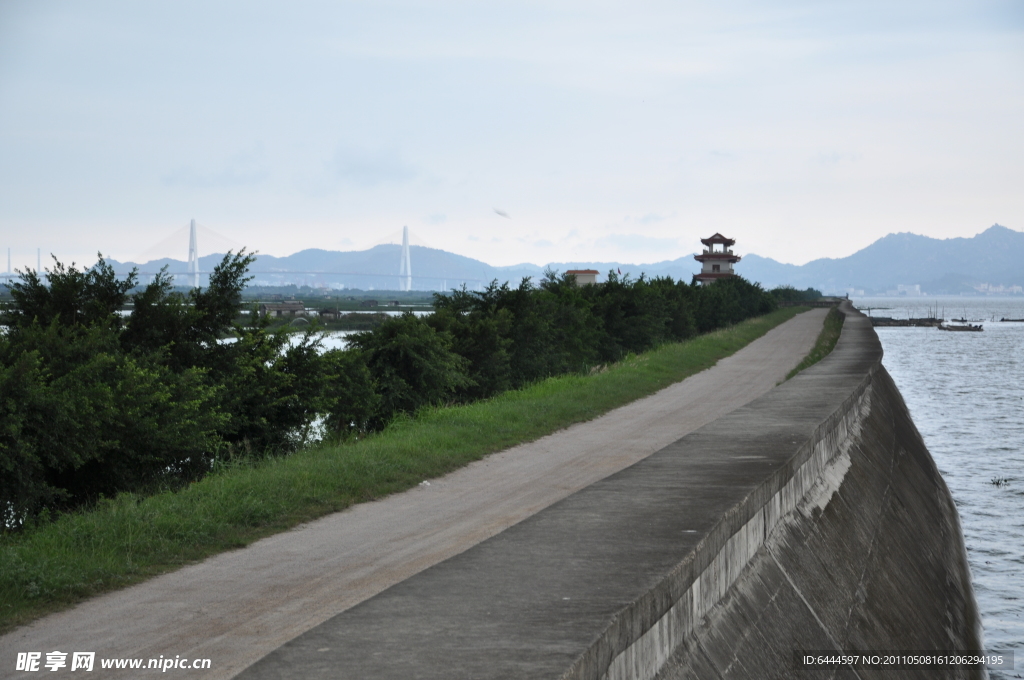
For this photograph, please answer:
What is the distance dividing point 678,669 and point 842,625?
3.82 meters

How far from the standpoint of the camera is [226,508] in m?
8.27

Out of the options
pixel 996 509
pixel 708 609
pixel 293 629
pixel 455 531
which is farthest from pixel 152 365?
Answer: pixel 996 509

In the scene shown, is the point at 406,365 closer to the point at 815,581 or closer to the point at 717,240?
the point at 815,581

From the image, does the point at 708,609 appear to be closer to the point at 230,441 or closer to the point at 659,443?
the point at 659,443

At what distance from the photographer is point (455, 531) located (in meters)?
8.07

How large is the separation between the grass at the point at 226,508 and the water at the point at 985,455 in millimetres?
7021

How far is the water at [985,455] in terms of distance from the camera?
45.3 feet

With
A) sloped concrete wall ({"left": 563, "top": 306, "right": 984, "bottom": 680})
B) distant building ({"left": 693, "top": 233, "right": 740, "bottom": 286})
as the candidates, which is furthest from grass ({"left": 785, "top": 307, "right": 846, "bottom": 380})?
distant building ({"left": 693, "top": 233, "right": 740, "bottom": 286})

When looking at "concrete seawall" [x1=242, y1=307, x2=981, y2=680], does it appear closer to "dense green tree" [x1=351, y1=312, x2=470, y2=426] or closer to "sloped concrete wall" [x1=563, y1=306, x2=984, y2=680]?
"sloped concrete wall" [x1=563, y1=306, x2=984, y2=680]

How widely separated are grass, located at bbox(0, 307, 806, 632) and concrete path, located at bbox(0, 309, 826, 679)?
22cm

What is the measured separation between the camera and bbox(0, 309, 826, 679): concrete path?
520 cm

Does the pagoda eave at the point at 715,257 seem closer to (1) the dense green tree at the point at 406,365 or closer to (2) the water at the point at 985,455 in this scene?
(2) the water at the point at 985,455

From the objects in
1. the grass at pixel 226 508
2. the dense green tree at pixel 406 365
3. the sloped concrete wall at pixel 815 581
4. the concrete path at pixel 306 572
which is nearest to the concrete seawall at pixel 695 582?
the sloped concrete wall at pixel 815 581

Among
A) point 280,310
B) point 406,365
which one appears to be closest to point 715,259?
point 280,310
